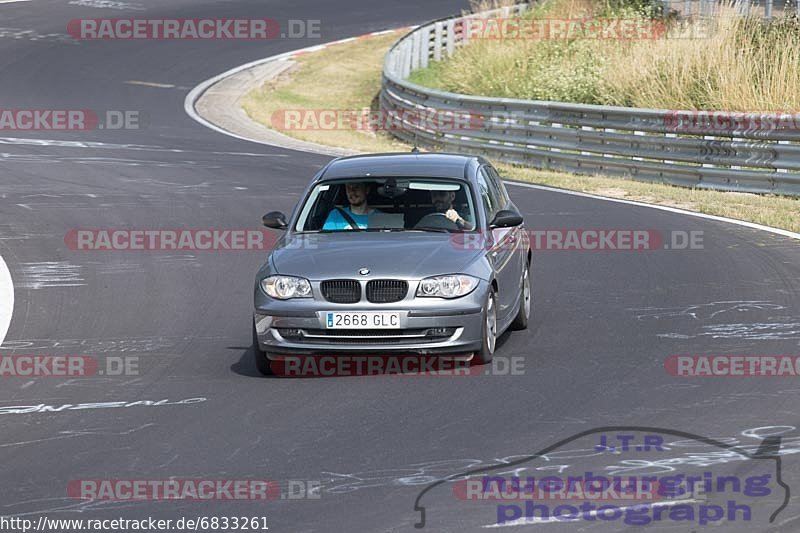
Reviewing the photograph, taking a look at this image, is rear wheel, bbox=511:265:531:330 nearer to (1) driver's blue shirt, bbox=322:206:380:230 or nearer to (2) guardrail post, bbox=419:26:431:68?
(1) driver's blue shirt, bbox=322:206:380:230

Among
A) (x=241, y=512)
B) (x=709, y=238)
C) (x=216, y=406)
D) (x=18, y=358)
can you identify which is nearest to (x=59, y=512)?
(x=241, y=512)

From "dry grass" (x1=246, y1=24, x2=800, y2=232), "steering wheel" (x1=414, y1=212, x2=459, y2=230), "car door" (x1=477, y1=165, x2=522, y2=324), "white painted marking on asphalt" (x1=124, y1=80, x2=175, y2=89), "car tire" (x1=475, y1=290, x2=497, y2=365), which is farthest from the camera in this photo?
"white painted marking on asphalt" (x1=124, y1=80, x2=175, y2=89)

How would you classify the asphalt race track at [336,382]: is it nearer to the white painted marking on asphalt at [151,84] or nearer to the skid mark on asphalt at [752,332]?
the skid mark on asphalt at [752,332]

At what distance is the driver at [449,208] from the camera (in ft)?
37.0

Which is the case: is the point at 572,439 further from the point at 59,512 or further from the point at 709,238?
the point at 709,238

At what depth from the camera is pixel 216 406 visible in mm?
9375

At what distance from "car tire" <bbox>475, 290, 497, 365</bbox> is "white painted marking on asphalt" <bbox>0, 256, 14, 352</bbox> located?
3988 millimetres

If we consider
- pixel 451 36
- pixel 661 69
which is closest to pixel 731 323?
pixel 661 69

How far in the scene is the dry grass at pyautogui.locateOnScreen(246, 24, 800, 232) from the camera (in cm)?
1919

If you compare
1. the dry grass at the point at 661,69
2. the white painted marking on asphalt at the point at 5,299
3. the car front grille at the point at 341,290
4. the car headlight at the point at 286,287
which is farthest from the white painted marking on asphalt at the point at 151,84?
the car front grille at the point at 341,290

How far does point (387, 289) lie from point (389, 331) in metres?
0.30

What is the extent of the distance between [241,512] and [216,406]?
2424mm

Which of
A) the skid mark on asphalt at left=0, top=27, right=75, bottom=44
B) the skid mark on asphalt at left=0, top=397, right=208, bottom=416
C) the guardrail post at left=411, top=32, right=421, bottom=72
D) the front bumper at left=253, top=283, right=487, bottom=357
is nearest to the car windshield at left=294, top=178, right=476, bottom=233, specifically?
the front bumper at left=253, top=283, right=487, bottom=357

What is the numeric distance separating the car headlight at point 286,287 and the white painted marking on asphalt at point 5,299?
2.61 metres
